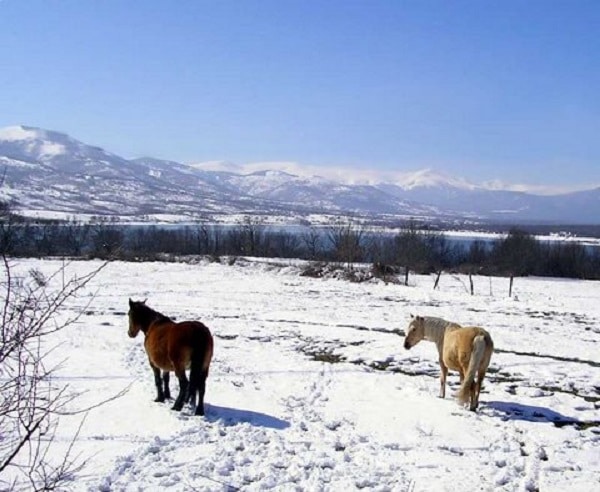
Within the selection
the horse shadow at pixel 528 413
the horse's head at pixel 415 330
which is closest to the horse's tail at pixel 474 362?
the horse shadow at pixel 528 413

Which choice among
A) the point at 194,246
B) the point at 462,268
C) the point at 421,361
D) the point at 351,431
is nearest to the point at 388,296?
the point at 421,361

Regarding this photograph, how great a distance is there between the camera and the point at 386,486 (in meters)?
5.69

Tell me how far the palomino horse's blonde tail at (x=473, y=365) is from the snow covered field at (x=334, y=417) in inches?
13.6

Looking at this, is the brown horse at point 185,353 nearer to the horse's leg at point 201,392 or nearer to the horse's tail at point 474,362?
the horse's leg at point 201,392

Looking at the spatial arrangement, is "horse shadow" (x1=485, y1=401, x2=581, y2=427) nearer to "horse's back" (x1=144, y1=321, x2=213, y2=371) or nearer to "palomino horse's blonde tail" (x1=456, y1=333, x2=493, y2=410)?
"palomino horse's blonde tail" (x1=456, y1=333, x2=493, y2=410)

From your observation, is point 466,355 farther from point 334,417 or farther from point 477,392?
point 334,417

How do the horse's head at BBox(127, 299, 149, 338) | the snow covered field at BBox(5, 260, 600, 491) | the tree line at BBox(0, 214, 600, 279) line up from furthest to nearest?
1. the tree line at BBox(0, 214, 600, 279)
2. the horse's head at BBox(127, 299, 149, 338)
3. the snow covered field at BBox(5, 260, 600, 491)

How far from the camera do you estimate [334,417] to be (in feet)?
26.7

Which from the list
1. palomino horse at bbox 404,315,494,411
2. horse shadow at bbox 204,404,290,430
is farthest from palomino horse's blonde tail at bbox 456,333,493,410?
horse shadow at bbox 204,404,290,430

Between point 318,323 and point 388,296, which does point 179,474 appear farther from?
point 388,296

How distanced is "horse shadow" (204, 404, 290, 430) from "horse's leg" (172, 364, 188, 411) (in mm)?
460

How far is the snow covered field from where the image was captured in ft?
19.5

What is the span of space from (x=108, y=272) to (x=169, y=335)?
35717 millimetres

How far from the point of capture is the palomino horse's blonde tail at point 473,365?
27.3 feet
